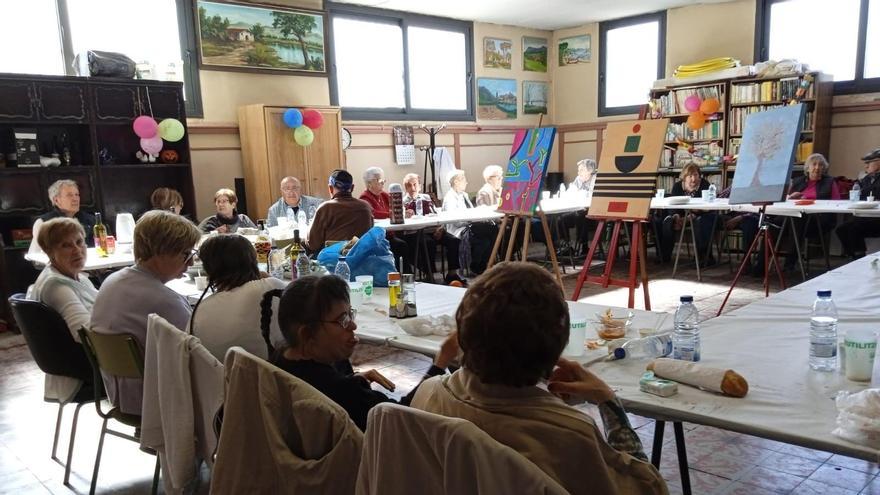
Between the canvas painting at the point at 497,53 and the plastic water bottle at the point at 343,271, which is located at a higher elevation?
the canvas painting at the point at 497,53

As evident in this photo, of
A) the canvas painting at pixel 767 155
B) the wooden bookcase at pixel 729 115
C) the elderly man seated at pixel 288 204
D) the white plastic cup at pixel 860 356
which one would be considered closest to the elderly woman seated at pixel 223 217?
the elderly man seated at pixel 288 204

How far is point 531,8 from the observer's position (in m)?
8.10

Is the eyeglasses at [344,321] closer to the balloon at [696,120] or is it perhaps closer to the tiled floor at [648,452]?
the tiled floor at [648,452]

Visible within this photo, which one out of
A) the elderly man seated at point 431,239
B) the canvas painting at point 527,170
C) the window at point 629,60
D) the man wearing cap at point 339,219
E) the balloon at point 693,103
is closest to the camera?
the canvas painting at point 527,170

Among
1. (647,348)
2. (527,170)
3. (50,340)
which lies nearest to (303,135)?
(527,170)

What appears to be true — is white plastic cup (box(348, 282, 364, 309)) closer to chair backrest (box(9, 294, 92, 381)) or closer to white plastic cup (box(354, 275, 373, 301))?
white plastic cup (box(354, 275, 373, 301))

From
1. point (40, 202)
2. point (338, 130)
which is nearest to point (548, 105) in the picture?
point (338, 130)

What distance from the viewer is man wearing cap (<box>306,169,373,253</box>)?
4.68m

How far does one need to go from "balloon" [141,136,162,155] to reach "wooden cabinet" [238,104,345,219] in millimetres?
976

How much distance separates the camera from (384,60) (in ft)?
26.2

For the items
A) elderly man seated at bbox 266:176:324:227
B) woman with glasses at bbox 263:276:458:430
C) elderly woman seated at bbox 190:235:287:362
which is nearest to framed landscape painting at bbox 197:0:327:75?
elderly man seated at bbox 266:176:324:227

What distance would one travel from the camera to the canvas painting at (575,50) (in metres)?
9.26

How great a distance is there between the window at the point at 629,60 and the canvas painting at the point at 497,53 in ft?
4.37

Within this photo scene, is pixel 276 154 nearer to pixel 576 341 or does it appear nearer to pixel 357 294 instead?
pixel 357 294
